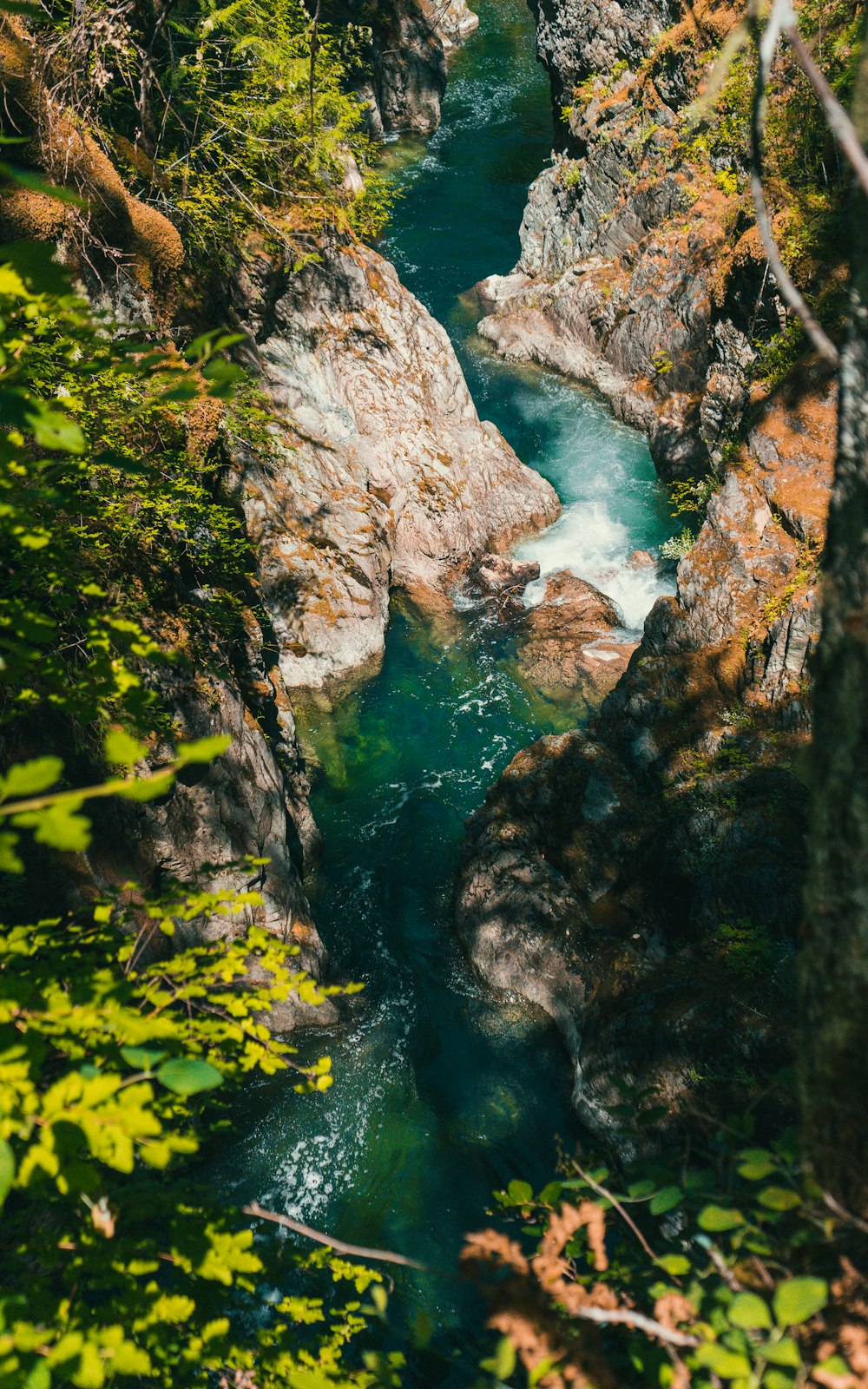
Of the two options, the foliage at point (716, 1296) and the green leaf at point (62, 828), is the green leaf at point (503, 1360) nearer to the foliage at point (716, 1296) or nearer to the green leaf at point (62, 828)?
the foliage at point (716, 1296)

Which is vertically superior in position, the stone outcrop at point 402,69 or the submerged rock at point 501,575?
the stone outcrop at point 402,69

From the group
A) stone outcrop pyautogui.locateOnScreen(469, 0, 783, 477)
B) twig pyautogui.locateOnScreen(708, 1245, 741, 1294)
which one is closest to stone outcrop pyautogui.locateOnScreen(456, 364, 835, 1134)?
twig pyautogui.locateOnScreen(708, 1245, 741, 1294)

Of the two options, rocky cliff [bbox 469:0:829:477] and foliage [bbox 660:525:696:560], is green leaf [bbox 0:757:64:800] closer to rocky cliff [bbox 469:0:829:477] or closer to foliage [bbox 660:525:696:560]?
rocky cliff [bbox 469:0:829:477]

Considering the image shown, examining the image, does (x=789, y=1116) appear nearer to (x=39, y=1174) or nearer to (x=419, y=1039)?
(x=419, y=1039)

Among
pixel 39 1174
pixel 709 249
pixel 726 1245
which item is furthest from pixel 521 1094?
pixel 709 249

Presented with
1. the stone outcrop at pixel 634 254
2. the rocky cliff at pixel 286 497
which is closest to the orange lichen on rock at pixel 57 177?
the rocky cliff at pixel 286 497

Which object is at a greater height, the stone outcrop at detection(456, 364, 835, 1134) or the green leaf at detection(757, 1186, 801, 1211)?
the green leaf at detection(757, 1186, 801, 1211)
